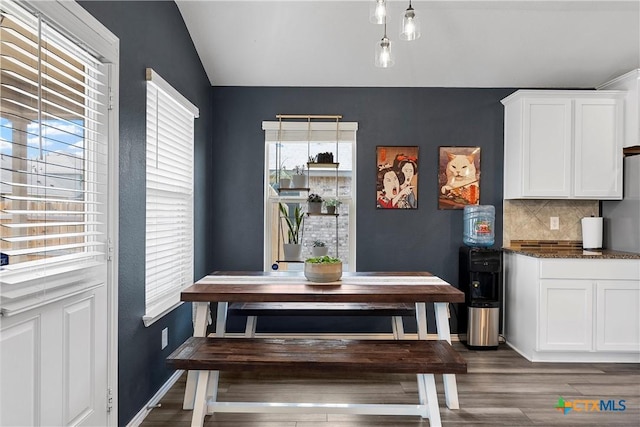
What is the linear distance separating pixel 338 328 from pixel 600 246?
2.63m

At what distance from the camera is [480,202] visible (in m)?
4.26

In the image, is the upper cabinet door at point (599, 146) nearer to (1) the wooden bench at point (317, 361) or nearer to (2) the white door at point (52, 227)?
(1) the wooden bench at point (317, 361)

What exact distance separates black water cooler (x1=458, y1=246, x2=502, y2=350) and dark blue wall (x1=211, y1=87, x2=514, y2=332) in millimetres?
343

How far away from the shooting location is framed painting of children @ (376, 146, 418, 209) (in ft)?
14.0

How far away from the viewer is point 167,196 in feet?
10.1

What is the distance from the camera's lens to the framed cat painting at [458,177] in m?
4.25

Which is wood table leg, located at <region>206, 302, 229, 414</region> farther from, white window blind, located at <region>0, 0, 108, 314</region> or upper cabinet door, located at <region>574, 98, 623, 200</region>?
upper cabinet door, located at <region>574, 98, 623, 200</region>

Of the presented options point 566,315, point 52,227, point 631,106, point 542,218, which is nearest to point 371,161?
point 542,218

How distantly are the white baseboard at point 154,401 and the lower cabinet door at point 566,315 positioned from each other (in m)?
2.96

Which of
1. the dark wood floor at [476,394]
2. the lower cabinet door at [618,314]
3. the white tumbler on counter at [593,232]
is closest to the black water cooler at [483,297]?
the dark wood floor at [476,394]

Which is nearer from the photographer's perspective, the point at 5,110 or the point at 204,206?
the point at 5,110

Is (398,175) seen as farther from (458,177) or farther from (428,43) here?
(428,43)

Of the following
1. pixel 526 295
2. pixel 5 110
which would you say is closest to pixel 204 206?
pixel 5 110

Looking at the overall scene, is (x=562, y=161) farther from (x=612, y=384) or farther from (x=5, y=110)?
(x=5, y=110)
